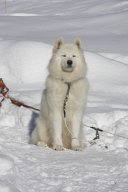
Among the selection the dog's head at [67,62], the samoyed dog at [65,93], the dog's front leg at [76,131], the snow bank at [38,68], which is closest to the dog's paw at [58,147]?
the samoyed dog at [65,93]

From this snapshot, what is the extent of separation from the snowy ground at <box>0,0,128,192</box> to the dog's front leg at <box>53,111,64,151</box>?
0.11 m

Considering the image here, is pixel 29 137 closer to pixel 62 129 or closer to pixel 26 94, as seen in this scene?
pixel 62 129

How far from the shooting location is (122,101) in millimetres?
7660

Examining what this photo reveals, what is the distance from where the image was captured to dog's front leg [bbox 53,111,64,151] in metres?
5.43

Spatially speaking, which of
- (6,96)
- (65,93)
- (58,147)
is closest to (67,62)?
(65,93)

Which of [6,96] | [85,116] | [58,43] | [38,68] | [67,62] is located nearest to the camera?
[67,62]

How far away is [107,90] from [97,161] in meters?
3.55

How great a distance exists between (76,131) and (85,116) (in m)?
1.15

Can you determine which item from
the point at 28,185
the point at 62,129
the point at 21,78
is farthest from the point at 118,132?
the point at 21,78

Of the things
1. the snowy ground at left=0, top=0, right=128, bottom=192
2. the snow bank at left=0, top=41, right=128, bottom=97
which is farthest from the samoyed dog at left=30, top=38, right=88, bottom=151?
the snow bank at left=0, top=41, right=128, bottom=97

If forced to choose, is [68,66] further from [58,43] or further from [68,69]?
[58,43]

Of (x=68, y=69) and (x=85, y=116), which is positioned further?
(x=85, y=116)

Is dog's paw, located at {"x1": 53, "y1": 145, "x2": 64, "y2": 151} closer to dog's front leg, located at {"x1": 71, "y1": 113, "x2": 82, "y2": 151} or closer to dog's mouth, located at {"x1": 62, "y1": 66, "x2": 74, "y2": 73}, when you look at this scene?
dog's front leg, located at {"x1": 71, "y1": 113, "x2": 82, "y2": 151}

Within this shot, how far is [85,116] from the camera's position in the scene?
6.67 meters
